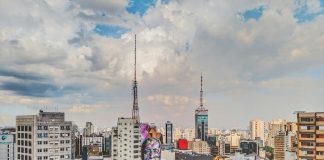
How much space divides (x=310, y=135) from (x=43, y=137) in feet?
74.1

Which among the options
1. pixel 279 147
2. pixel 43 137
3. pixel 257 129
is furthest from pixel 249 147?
pixel 43 137

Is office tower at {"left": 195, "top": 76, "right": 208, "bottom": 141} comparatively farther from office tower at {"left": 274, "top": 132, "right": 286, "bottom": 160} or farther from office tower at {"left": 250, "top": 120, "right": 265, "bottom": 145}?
office tower at {"left": 274, "top": 132, "right": 286, "bottom": 160}

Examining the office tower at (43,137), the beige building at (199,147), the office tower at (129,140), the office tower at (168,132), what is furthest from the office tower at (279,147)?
the office tower at (43,137)

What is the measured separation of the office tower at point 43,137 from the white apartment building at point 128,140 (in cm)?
2401

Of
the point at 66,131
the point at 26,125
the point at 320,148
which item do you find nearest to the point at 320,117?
the point at 320,148

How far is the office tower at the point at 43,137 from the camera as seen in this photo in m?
35.3

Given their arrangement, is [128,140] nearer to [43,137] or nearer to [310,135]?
[43,137]

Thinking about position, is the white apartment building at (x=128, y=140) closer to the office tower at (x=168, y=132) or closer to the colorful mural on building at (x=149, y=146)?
the colorful mural on building at (x=149, y=146)

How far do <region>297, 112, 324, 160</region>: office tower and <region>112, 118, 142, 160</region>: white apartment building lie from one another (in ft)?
98.3

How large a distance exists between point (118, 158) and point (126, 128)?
15.1 ft

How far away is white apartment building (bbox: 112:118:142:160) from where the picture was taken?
205ft

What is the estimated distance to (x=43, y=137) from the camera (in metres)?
36.1

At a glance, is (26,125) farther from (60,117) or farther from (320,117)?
(320,117)

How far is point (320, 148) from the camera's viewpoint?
36.0m
